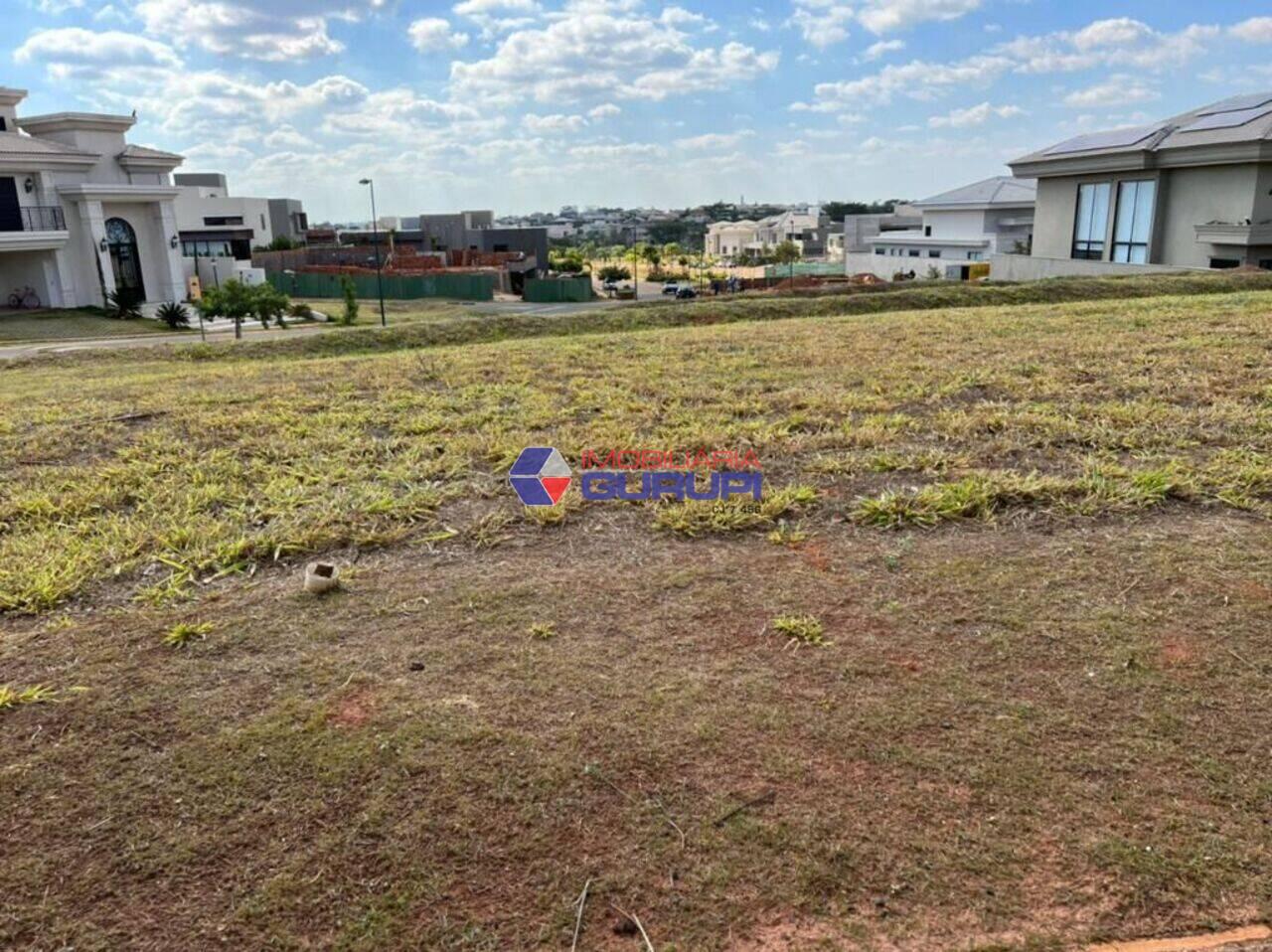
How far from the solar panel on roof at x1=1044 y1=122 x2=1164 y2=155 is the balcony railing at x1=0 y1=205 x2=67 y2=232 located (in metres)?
28.2

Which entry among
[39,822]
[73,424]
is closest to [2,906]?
[39,822]

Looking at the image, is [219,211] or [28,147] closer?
[28,147]

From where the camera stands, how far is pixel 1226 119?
20.7 meters

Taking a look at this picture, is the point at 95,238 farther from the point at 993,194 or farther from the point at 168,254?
the point at 993,194

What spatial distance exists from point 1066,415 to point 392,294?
120 ft

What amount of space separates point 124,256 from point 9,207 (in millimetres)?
3818

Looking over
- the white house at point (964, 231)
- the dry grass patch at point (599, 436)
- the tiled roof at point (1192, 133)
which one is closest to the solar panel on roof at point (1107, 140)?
the tiled roof at point (1192, 133)

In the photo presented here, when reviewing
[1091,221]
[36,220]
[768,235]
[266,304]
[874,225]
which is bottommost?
[266,304]

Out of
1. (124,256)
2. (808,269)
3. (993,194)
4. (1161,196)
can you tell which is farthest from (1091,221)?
(124,256)

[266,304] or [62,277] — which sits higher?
[62,277]

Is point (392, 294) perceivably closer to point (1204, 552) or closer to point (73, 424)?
point (73, 424)

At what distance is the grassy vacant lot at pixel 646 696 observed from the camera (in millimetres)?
1558

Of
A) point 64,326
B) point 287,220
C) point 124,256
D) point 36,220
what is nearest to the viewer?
point 64,326

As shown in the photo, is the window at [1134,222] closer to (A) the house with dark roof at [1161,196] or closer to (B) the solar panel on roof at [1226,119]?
(A) the house with dark roof at [1161,196]
